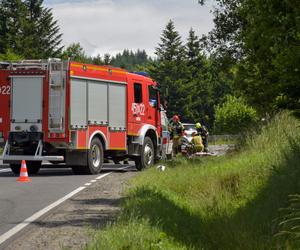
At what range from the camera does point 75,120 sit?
19.0 meters

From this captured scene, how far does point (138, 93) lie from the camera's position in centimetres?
2197

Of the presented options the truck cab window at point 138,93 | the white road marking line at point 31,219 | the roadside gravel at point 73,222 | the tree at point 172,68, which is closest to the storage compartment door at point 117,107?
the truck cab window at point 138,93

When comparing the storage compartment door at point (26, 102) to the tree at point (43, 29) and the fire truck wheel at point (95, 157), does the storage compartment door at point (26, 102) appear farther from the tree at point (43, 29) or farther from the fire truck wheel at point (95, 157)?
the tree at point (43, 29)

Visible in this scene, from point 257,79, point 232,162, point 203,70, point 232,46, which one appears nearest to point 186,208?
point 257,79

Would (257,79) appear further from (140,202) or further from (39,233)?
(39,233)

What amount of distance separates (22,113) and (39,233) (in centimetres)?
1054

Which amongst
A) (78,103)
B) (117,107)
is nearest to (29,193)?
(78,103)

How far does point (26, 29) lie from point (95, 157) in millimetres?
53106

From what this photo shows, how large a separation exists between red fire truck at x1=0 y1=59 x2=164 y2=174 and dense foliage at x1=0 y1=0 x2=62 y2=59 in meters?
47.2

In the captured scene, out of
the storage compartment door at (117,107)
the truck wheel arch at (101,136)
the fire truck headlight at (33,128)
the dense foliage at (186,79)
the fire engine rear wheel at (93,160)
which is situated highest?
the dense foliage at (186,79)

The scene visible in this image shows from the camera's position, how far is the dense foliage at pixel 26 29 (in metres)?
69.2

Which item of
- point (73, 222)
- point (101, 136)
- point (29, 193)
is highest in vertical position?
point (101, 136)

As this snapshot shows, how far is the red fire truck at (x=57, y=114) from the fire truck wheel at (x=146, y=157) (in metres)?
1.38

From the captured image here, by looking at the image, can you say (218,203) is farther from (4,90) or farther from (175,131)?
(175,131)
